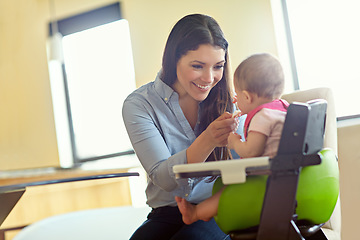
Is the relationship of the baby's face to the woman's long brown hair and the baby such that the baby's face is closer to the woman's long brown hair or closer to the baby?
the baby

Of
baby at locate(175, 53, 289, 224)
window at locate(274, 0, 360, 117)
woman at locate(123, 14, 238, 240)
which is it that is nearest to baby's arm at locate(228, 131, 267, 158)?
baby at locate(175, 53, 289, 224)

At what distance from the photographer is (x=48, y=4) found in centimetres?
455

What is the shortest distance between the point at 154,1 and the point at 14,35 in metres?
1.97

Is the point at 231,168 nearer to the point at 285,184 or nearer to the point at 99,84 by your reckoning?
the point at 285,184

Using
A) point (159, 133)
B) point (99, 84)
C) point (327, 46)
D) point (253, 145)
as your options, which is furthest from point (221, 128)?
point (99, 84)

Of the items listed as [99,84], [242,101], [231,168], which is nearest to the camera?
[231,168]

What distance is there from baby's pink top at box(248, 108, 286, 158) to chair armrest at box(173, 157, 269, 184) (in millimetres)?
145

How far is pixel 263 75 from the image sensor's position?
0.99m

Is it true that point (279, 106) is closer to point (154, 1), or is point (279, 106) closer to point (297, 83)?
point (297, 83)

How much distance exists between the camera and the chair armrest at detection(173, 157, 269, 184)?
76 cm

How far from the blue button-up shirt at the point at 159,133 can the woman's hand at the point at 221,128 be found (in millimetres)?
185

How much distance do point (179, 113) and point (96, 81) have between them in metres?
3.11

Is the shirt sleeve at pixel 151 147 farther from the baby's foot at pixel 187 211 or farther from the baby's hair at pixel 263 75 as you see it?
the baby's hair at pixel 263 75

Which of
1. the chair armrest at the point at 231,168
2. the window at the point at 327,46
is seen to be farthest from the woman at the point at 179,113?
the window at the point at 327,46
